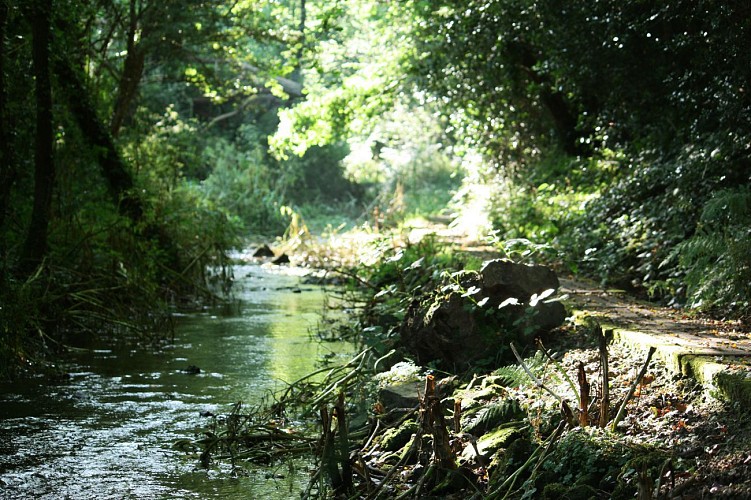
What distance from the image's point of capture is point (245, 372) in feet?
26.1

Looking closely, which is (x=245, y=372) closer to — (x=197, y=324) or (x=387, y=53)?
(x=197, y=324)

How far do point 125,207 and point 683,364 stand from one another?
28.9 feet

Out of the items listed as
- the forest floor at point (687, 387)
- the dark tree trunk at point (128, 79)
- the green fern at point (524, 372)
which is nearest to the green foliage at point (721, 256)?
the forest floor at point (687, 387)

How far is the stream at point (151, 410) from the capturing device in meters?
4.93

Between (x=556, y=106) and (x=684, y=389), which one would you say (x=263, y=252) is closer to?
(x=556, y=106)

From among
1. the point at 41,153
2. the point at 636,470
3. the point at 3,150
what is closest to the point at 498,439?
the point at 636,470

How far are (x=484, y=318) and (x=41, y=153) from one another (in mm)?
5398

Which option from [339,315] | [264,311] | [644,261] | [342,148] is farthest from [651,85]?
[342,148]

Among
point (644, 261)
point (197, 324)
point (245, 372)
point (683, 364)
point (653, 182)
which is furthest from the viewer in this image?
point (197, 324)

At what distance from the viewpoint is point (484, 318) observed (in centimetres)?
662

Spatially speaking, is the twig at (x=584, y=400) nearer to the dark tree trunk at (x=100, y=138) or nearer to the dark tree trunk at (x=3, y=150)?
the dark tree trunk at (x=3, y=150)

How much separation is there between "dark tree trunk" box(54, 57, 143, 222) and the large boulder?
233 inches

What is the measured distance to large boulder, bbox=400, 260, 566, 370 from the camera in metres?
6.42

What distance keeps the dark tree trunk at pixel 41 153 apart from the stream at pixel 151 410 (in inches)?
48.6
